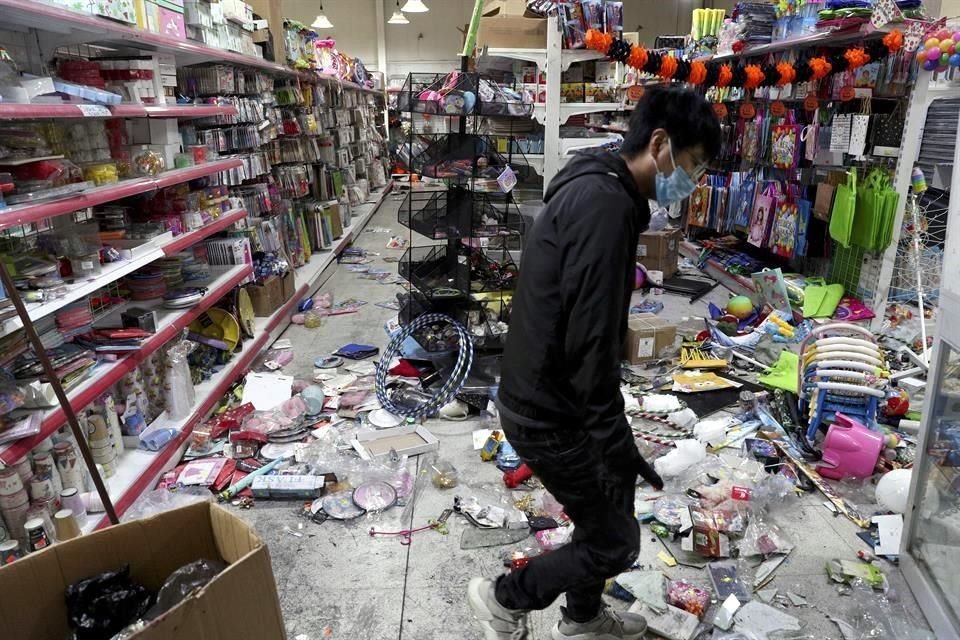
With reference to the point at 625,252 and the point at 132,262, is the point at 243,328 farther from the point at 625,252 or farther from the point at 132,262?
the point at 625,252

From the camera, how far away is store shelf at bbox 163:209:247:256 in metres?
3.44

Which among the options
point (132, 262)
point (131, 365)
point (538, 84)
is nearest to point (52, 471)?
point (131, 365)

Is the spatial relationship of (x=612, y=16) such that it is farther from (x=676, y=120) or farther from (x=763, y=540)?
(x=763, y=540)

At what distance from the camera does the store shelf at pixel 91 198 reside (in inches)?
85.9

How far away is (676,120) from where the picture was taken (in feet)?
5.04

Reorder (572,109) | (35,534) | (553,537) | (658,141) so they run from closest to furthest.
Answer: (658,141), (35,534), (553,537), (572,109)

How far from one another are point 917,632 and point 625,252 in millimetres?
1820

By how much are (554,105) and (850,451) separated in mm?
3041

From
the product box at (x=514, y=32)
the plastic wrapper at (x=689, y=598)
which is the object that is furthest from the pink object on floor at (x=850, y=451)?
the product box at (x=514, y=32)

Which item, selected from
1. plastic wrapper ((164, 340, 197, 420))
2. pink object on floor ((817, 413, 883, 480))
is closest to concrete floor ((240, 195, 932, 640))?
pink object on floor ((817, 413, 883, 480))

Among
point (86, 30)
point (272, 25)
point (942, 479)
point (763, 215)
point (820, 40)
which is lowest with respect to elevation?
point (942, 479)

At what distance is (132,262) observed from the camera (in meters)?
3.09

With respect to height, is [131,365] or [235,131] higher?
[235,131]

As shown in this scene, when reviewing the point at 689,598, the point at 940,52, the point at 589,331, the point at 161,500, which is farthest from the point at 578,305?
the point at 940,52
